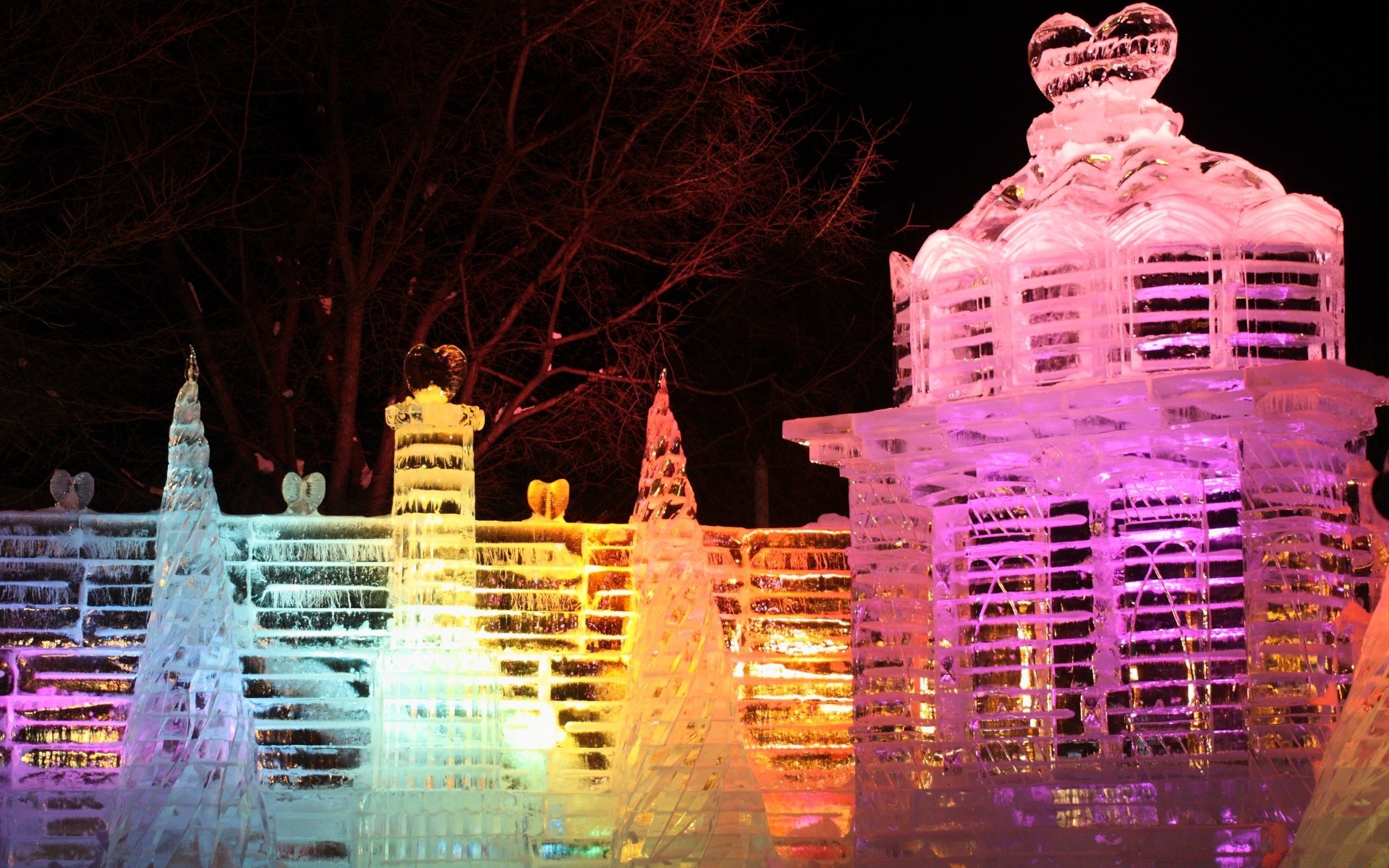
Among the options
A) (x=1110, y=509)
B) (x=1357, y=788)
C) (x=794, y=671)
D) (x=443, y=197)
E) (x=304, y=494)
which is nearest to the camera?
(x=1357, y=788)

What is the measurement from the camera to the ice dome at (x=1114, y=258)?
363 inches

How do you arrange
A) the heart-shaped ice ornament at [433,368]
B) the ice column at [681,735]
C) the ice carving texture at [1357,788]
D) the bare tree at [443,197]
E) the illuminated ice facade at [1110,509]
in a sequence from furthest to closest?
1. the bare tree at [443,197]
2. the heart-shaped ice ornament at [433,368]
3. the ice column at [681,735]
4. the illuminated ice facade at [1110,509]
5. the ice carving texture at [1357,788]

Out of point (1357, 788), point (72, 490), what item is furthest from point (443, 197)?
point (1357, 788)

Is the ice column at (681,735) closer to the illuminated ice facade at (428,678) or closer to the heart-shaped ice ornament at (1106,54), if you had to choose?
→ the illuminated ice facade at (428,678)

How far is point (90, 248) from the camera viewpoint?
14633 mm

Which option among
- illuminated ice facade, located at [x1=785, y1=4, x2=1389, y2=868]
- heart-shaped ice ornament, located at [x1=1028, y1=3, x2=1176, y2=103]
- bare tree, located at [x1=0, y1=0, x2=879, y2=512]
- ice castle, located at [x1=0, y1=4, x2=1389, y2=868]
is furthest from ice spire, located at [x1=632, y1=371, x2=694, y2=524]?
bare tree, located at [x1=0, y1=0, x2=879, y2=512]

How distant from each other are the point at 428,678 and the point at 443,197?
7205 millimetres

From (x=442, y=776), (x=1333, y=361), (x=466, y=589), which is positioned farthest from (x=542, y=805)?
(x=1333, y=361)

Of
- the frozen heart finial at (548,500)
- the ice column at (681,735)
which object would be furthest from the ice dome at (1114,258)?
the frozen heart finial at (548,500)

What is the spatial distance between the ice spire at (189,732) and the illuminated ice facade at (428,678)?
143 millimetres

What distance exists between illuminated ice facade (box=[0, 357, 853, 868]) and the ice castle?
20 millimetres

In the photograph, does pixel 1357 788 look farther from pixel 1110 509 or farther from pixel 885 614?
pixel 885 614

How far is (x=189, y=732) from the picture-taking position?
9.82m

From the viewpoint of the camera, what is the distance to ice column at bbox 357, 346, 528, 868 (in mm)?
9961
